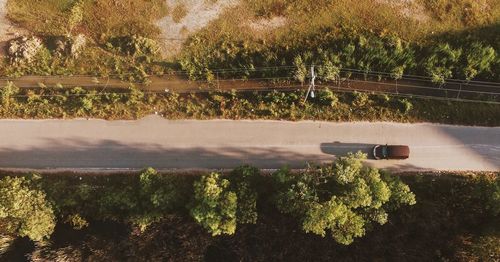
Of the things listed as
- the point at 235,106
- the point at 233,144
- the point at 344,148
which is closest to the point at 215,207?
the point at 233,144

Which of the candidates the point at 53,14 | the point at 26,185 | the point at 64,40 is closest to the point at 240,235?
the point at 26,185

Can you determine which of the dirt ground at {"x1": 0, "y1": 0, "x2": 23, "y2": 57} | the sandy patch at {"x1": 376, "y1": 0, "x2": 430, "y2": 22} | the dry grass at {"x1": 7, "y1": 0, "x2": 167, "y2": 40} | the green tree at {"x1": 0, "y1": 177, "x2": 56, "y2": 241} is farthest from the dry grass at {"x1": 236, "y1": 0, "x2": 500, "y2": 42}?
the green tree at {"x1": 0, "y1": 177, "x2": 56, "y2": 241}

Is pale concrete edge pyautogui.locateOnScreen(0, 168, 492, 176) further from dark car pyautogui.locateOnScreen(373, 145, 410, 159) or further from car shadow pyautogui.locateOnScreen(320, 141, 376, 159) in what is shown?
car shadow pyautogui.locateOnScreen(320, 141, 376, 159)

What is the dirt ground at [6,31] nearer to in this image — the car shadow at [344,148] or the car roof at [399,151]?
the car shadow at [344,148]

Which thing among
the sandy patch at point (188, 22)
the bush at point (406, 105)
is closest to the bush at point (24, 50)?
the sandy patch at point (188, 22)

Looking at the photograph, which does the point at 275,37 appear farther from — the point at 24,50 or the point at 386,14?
the point at 24,50

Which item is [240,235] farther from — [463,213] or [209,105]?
[463,213]

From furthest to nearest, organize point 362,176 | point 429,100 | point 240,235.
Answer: point 429,100
point 240,235
point 362,176
